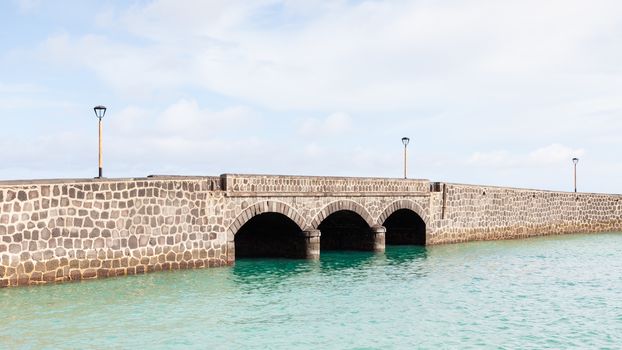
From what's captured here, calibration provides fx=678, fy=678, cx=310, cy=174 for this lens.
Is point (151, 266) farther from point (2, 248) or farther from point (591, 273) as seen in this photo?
point (591, 273)

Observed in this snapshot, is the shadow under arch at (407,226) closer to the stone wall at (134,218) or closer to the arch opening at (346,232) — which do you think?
the arch opening at (346,232)

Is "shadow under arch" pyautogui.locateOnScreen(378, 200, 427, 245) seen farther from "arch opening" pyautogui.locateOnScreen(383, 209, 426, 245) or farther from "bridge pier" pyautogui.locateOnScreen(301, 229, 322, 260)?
"bridge pier" pyautogui.locateOnScreen(301, 229, 322, 260)

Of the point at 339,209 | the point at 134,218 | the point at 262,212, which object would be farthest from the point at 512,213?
the point at 134,218

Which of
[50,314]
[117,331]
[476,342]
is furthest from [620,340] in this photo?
[50,314]

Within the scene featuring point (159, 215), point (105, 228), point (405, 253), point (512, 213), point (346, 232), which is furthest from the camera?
point (512, 213)

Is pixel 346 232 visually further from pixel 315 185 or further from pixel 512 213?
pixel 512 213

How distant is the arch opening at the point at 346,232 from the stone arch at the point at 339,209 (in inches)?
24.3

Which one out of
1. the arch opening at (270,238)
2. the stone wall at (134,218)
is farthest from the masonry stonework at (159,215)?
the arch opening at (270,238)

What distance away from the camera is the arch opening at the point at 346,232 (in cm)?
3012

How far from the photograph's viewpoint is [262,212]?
78.4 feet

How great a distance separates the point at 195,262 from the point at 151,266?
5.60ft

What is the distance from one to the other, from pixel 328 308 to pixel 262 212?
8.42 meters

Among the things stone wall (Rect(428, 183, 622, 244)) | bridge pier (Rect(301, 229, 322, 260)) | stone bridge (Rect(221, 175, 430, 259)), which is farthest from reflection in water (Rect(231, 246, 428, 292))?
stone wall (Rect(428, 183, 622, 244))

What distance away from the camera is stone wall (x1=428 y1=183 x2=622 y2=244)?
34.2m
